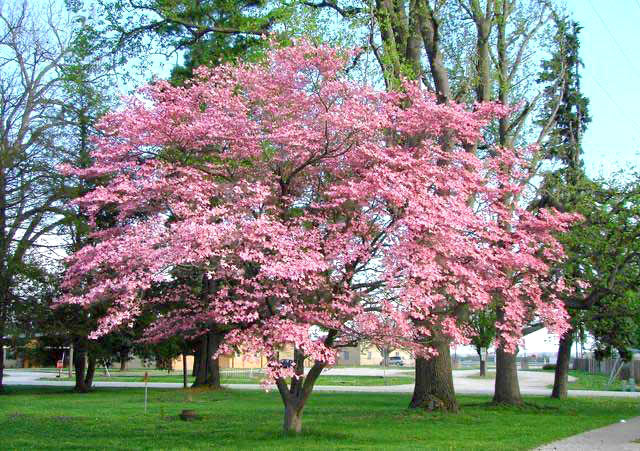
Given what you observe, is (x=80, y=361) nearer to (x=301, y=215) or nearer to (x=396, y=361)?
(x=301, y=215)

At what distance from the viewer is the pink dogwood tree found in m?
10.1

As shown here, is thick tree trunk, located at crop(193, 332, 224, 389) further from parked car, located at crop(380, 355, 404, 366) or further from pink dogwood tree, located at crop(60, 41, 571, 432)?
parked car, located at crop(380, 355, 404, 366)

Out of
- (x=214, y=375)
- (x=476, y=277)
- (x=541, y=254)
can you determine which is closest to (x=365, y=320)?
(x=476, y=277)

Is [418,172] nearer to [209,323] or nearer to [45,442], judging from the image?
[209,323]

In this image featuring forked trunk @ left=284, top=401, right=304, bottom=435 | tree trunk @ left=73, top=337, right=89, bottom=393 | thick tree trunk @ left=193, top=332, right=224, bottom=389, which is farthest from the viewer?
thick tree trunk @ left=193, top=332, right=224, bottom=389

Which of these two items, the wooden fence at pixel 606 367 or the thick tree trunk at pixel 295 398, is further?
the wooden fence at pixel 606 367

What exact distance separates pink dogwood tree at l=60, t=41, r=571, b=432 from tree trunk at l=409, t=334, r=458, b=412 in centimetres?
647

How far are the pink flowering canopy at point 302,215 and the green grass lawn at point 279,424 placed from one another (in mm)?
2025

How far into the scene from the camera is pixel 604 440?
1328 cm

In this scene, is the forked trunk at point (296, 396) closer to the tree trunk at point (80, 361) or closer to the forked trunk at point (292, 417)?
the forked trunk at point (292, 417)

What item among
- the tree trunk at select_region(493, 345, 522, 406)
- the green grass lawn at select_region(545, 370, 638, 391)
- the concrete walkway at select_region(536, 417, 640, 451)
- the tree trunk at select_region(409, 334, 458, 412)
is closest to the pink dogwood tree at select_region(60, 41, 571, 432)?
the concrete walkway at select_region(536, 417, 640, 451)

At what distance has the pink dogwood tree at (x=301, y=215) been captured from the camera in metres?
10.1

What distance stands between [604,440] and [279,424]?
6.63 m

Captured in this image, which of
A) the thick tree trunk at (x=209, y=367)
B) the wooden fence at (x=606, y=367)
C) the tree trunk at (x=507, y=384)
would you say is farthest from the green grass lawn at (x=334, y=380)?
the tree trunk at (x=507, y=384)
